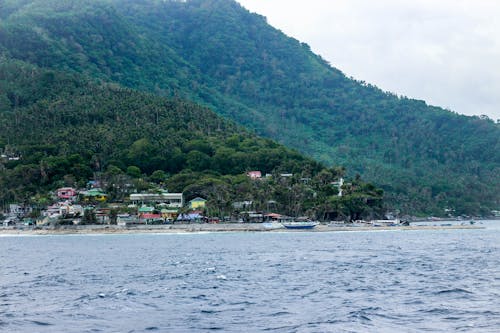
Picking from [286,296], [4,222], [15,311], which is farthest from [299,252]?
[4,222]

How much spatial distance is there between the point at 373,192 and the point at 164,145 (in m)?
44.5

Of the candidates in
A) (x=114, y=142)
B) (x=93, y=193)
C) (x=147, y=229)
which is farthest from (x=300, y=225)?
(x=114, y=142)

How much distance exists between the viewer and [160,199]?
131m

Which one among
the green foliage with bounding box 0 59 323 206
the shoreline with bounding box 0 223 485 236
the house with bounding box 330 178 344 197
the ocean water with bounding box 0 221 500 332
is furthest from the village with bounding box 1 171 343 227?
the ocean water with bounding box 0 221 500 332

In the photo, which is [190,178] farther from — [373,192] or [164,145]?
[373,192]

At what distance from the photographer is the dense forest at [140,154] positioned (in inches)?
5157

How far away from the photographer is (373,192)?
5581 inches

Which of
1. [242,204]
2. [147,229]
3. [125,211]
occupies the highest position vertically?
[242,204]

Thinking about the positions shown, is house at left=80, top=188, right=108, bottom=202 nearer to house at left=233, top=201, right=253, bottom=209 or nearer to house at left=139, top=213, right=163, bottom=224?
house at left=139, top=213, right=163, bottom=224

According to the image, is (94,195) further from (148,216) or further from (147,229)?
(147,229)

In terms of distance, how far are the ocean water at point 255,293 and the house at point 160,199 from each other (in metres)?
69.9

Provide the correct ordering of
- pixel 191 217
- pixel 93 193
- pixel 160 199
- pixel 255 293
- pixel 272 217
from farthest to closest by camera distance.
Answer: pixel 160 199 → pixel 93 193 → pixel 272 217 → pixel 191 217 → pixel 255 293

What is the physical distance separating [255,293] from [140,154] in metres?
117

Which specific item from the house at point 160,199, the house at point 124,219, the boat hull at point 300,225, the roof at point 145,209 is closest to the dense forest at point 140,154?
the house at point 160,199
